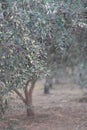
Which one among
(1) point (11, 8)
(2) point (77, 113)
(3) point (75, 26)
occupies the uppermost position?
(1) point (11, 8)

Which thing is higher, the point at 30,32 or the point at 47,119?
the point at 30,32

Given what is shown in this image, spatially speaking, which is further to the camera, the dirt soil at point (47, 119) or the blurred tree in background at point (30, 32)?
the dirt soil at point (47, 119)

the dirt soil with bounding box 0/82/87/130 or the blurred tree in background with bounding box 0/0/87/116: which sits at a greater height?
the blurred tree in background with bounding box 0/0/87/116

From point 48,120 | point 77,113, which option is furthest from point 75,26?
point 77,113

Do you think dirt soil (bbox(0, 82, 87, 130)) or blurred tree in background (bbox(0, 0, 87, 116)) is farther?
dirt soil (bbox(0, 82, 87, 130))

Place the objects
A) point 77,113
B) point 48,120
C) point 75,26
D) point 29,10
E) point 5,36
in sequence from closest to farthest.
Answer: point 5,36, point 29,10, point 75,26, point 48,120, point 77,113

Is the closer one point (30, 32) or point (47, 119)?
point (30, 32)

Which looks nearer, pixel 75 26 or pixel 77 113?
pixel 75 26

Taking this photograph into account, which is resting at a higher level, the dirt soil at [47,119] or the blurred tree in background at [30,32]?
the blurred tree in background at [30,32]

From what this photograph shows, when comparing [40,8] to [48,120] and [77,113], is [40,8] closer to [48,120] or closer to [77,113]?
[48,120]

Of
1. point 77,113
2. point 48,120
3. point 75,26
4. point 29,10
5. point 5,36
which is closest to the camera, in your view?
point 5,36

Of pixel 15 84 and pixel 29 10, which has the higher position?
pixel 29 10

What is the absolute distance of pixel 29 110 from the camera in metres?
13.3

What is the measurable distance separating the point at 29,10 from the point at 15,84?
55.9 inches
